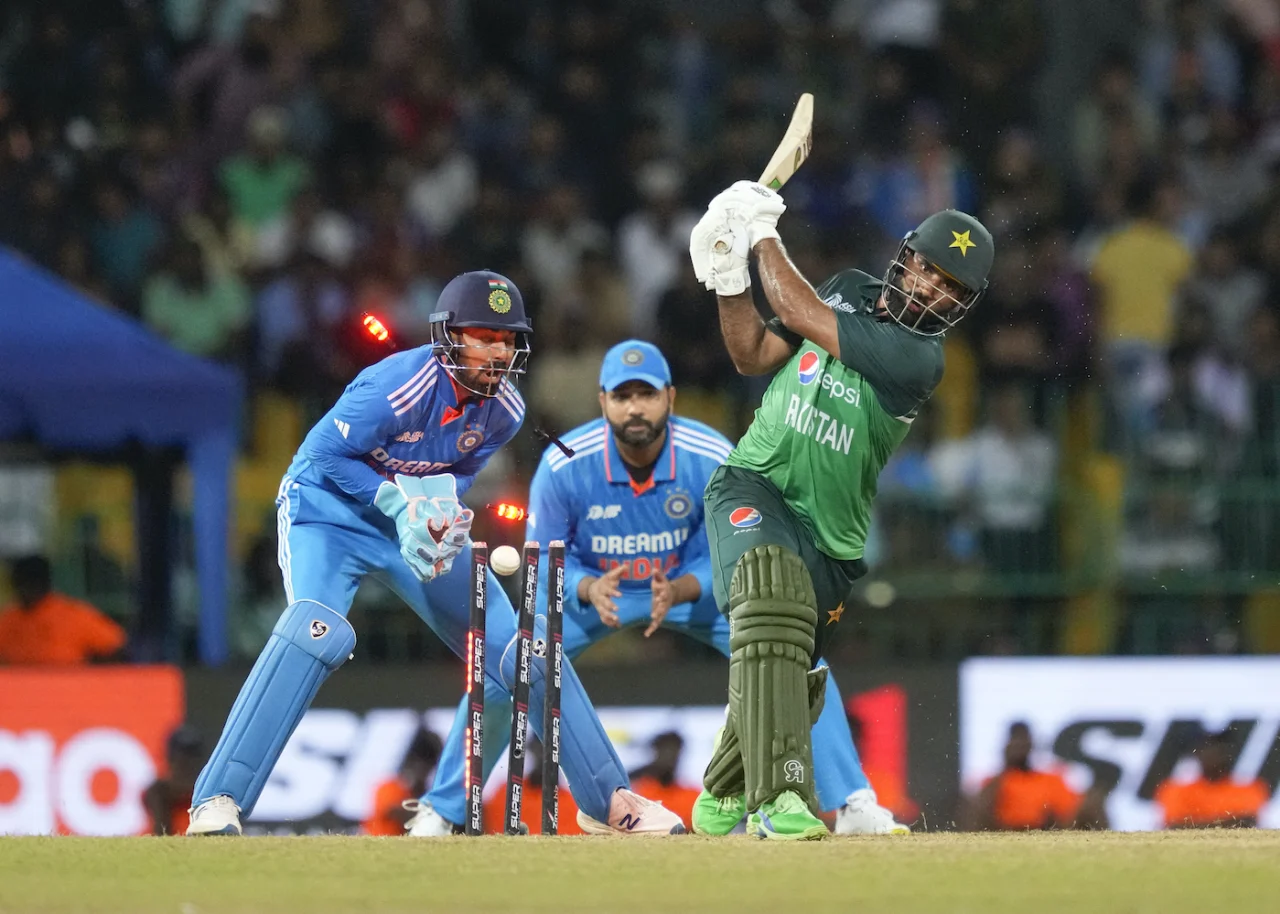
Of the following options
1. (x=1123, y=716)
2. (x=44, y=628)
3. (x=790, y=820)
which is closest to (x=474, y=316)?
(x=790, y=820)

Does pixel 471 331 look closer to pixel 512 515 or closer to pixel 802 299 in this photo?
pixel 512 515

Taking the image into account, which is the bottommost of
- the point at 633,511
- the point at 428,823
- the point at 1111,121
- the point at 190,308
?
the point at 428,823

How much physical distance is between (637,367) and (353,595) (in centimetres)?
202

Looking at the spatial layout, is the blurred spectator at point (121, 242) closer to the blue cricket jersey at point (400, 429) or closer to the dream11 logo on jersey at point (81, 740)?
the dream11 logo on jersey at point (81, 740)

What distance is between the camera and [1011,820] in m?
11.1

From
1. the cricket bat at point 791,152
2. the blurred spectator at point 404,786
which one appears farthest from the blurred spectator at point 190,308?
the cricket bat at point 791,152

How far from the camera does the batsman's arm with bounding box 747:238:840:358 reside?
7.10 metres

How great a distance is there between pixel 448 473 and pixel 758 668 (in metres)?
1.81

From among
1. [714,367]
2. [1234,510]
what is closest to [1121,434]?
[1234,510]

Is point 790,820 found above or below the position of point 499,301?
below

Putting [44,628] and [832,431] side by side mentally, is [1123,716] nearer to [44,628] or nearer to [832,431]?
[832,431]

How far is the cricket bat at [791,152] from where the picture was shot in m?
7.69

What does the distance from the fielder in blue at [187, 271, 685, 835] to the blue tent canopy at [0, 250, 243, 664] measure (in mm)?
3616

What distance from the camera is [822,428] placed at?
7.41 meters
